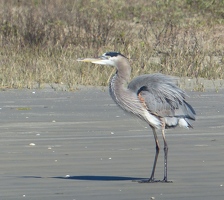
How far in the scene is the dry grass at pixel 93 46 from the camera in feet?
46.5

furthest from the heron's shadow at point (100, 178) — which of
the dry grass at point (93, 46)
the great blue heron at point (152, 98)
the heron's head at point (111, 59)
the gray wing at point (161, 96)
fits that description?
the dry grass at point (93, 46)

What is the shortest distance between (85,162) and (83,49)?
32.0 ft

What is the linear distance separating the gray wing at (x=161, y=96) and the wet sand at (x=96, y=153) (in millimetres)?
459

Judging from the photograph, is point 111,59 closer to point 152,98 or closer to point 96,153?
point 152,98

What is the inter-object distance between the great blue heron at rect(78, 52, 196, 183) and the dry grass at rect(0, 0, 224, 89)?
626 cm

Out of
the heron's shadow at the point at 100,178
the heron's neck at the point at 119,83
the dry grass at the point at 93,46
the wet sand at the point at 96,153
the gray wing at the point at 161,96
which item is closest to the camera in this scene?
the wet sand at the point at 96,153

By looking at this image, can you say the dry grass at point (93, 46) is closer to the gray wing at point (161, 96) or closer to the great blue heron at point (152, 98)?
the great blue heron at point (152, 98)

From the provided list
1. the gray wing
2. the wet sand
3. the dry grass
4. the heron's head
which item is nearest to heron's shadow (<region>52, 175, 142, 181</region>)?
the wet sand

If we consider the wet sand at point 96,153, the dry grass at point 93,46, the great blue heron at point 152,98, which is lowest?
the dry grass at point 93,46

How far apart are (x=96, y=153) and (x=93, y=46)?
9804 mm

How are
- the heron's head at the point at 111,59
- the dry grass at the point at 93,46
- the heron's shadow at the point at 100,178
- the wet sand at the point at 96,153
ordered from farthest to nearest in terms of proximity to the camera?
the dry grass at the point at 93,46, the heron's head at the point at 111,59, the heron's shadow at the point at 100,178, the wet sand at the point at 96,153

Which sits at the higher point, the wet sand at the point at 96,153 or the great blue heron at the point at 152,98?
the great blue heron at the point at 152,98

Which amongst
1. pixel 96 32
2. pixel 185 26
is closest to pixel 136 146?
pixel 96 32

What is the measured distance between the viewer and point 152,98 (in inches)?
266
